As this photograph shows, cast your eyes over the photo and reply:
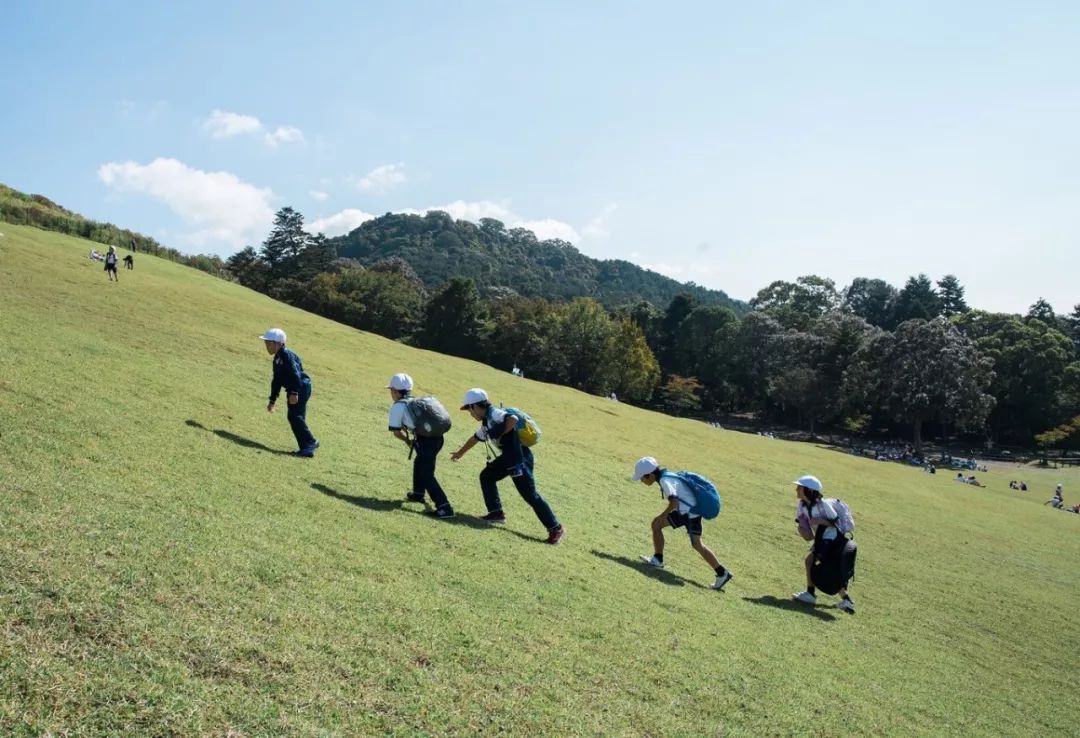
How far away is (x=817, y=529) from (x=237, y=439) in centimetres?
1004

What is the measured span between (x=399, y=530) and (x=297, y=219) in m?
103

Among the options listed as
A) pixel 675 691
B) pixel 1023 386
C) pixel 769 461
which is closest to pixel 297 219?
pixel 769 461

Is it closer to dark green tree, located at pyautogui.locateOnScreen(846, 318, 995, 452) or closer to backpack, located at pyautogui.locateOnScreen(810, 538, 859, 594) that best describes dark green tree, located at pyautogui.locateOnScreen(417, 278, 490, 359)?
dark green tree, located at pyautogui.locateOnScreen(846, 318, 995, 452)

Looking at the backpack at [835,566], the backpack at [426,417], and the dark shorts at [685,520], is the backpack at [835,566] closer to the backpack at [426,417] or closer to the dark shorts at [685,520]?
the dark shorts at [685,520]

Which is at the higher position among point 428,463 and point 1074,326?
point 1074,326

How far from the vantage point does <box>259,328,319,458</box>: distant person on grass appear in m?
11.6

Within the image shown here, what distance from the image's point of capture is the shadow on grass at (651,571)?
10.2 meters

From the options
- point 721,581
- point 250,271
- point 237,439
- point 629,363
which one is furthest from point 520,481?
point 250,271

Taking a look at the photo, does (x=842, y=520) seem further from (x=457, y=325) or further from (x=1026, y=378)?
(x=1026, y=378)

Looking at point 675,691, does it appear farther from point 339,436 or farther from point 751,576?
point 339,436

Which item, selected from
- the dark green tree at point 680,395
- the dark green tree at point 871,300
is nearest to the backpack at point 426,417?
the dark green tree at point 680,395

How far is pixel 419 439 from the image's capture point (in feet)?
32.5

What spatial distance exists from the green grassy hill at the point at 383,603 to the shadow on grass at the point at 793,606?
0.25ft

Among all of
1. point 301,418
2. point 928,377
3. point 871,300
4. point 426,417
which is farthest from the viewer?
point 871,300
